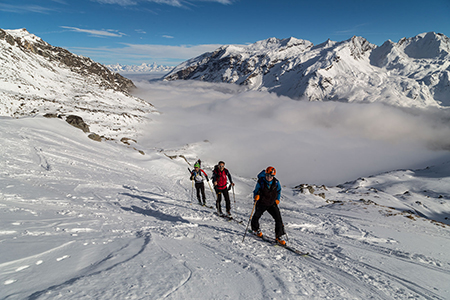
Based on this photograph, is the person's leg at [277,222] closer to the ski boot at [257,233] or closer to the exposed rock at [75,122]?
the ski boot at [257,233]

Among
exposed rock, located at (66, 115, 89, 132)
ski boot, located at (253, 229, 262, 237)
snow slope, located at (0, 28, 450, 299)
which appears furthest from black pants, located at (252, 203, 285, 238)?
exposed rock, located at (66, 115, 89, 132)

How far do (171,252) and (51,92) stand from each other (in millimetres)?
128621

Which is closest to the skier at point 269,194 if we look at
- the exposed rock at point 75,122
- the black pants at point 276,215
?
the black pants at point 276,215

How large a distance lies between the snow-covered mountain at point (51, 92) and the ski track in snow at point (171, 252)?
32063 millimetres

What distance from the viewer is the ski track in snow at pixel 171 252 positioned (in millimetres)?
3893

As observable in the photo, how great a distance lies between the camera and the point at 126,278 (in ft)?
13.1

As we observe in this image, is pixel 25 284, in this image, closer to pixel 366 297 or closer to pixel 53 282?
pixel 53 282

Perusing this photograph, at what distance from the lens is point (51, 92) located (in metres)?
102

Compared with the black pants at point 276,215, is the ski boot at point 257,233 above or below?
below

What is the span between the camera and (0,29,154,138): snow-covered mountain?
209 feet

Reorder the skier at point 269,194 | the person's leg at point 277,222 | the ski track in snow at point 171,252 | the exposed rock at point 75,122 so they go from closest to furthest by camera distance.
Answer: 1. the ski track in snow at point 171,252
2. the skier at point 269,194
3. the person's leg at point 277,222
4. the exposed rock at point 75,122

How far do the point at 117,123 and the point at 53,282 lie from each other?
94.6 meters

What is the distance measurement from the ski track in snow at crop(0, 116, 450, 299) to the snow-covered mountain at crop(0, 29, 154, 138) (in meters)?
32.1

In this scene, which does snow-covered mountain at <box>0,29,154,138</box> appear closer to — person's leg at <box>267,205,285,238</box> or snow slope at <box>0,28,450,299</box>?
snow slope at <box>0,28,450,299</box>
